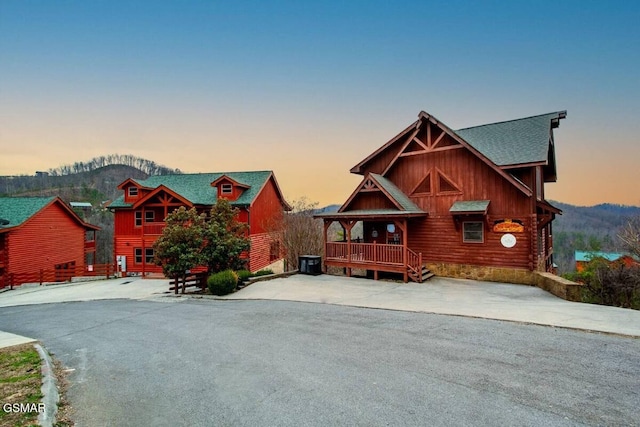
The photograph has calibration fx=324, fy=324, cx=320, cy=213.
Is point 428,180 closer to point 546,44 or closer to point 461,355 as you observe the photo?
point 546,44

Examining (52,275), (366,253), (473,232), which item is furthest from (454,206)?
(52,275)

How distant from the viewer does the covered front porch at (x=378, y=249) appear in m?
14.7

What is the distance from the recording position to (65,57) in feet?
58.0

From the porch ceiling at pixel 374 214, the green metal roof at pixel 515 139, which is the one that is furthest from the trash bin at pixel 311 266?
the green metal roof at pixel 515 139

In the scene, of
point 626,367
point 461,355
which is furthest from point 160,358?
point 626,367

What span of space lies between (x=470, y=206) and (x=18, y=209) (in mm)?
31936

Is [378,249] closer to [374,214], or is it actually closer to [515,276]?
[374,214]

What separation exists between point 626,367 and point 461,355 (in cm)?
256

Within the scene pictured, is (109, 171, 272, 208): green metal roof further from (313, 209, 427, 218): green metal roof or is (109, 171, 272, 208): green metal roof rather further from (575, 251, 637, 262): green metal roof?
(575, 251, 637, 262): green metal roof

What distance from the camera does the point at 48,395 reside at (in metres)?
4.66

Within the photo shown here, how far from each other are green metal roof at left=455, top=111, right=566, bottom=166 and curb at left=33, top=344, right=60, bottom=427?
16328 mm

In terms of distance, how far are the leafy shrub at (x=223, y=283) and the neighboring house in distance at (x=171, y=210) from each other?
884 centimetres

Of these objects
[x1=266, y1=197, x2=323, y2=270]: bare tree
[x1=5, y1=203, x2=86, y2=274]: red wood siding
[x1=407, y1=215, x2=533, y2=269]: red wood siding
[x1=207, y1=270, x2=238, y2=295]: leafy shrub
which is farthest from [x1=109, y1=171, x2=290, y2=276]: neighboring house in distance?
[x1=407, y1=215, x2=533, y2=269]: red wood siding

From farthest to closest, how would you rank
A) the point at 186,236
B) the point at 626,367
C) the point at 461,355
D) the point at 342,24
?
the point at 342,24, the point at 186,236, the point at 461,355, the point at 626,367
